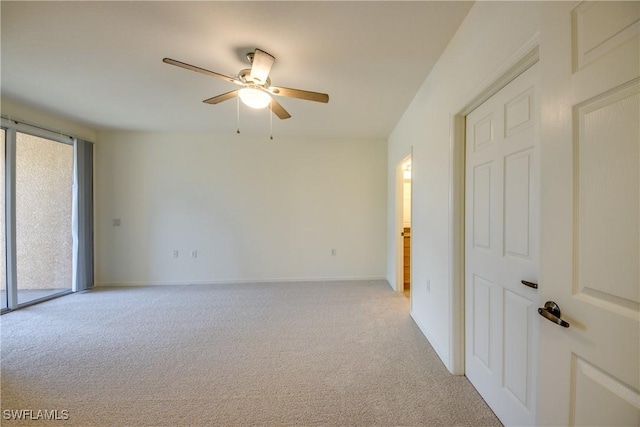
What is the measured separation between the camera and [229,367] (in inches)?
77.0

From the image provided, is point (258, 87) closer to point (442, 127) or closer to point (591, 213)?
point (442, 127)

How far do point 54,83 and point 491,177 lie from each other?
164 inches

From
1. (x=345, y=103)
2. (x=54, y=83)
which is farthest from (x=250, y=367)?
(x=54, y=83)

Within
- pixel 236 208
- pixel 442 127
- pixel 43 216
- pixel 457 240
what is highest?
pixel 442 127

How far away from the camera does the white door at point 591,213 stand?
620mm

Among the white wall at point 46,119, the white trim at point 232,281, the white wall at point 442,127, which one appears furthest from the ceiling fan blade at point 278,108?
the white wall at point 46,119

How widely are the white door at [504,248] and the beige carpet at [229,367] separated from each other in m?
0.31

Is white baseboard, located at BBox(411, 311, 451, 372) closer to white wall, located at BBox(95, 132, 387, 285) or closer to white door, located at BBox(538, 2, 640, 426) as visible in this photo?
white door, located at BBox(538, 2, 640, 426)

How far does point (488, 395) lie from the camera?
154cm

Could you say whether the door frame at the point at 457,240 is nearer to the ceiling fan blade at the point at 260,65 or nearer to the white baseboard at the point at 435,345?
the white baseboard at the point at 435,345

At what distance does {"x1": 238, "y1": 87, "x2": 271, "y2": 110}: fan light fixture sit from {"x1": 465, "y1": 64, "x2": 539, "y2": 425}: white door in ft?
5.24

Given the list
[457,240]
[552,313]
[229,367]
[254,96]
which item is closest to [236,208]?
[254,96]

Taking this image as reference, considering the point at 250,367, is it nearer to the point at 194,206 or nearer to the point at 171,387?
the point at 171,387

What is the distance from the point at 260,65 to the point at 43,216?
4069 millimetres
